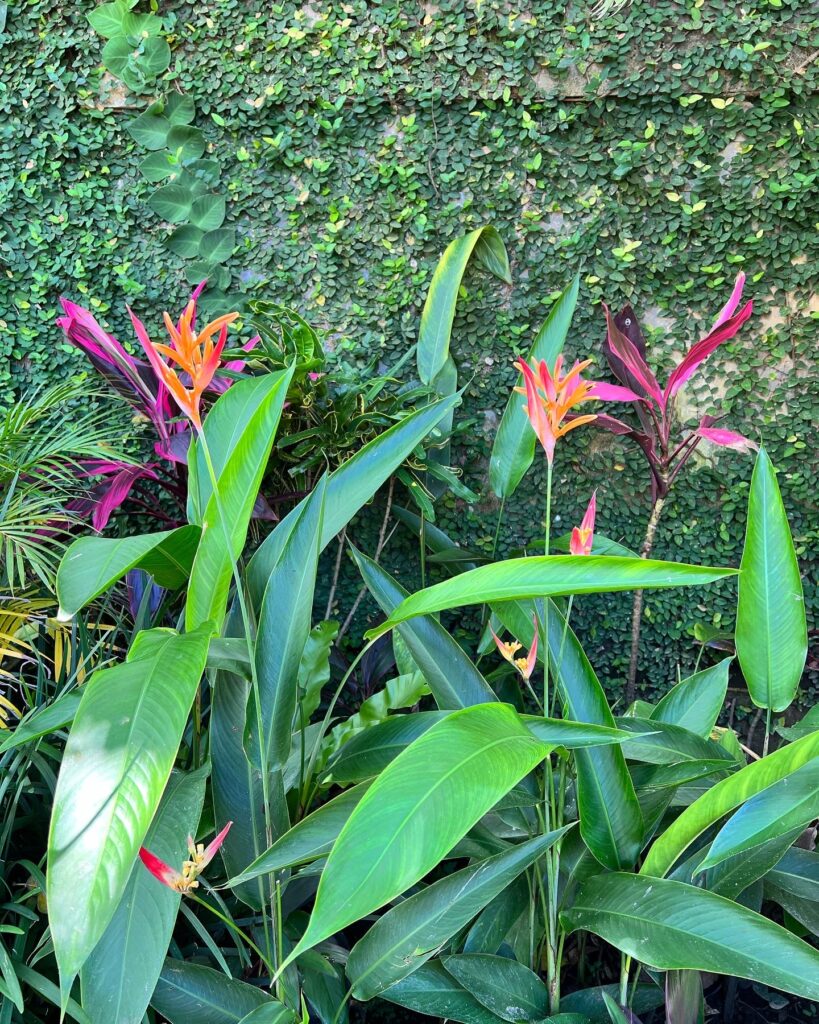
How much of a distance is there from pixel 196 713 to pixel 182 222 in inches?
46.0

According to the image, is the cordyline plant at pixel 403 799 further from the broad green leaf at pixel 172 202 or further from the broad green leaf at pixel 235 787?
the broad green leaf at pixel 172 202

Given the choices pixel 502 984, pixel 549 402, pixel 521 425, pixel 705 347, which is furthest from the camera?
pixel 521 425

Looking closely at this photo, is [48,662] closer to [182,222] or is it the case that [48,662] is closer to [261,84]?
[182,222]

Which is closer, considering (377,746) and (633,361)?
(377,746)

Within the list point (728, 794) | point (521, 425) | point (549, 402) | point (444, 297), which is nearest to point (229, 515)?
point (549, 402)

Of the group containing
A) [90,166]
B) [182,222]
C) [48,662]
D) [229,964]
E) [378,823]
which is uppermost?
[90,166]

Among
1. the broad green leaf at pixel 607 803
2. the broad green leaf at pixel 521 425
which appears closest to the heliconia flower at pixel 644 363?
the broad green leaf at pixel 521 425

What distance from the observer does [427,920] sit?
943 millimetres

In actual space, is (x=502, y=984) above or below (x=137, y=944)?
below

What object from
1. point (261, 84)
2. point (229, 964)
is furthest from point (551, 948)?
point (261, 84)

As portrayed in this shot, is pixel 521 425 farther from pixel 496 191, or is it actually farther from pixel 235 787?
pixel 235 787

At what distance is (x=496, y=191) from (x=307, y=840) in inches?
54.8

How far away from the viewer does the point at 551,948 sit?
3.33ft

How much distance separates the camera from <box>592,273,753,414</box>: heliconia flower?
4.59 feet
